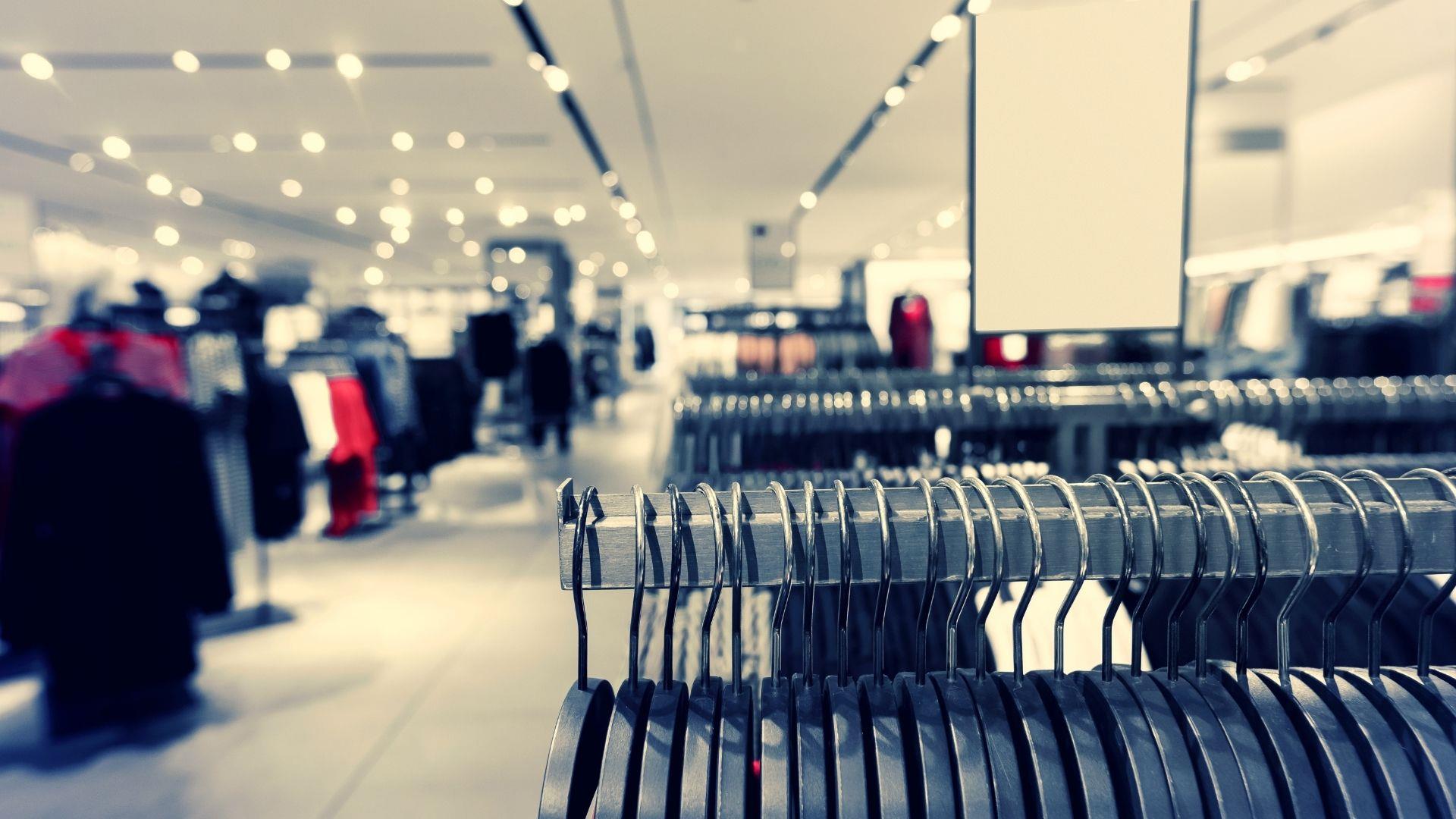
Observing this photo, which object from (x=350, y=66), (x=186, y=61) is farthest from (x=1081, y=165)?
(x=186, y=61)

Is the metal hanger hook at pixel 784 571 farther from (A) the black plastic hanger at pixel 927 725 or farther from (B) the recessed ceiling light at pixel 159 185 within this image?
(B) the recessed ceiling light at pixel 159 185

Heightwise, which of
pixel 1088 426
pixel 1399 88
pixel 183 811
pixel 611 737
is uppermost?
pixel 1399 88

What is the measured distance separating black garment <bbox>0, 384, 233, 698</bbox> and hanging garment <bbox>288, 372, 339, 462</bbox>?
1338mm

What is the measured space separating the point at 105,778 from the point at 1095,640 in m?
2.95

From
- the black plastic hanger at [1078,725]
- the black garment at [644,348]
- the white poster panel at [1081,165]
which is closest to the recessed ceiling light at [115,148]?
the white poster panel at [1081,165]

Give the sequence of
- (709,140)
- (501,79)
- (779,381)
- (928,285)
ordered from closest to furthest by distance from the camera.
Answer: (779,381) → (501,79) → (709,140) → (928,285)

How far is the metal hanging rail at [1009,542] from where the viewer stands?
0.73 metres

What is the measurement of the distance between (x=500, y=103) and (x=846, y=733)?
20.3 ft

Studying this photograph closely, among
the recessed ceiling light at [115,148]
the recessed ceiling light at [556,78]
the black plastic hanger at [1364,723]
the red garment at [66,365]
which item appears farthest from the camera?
the recessed ceiling light at [115,148]

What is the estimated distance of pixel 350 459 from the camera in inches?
189

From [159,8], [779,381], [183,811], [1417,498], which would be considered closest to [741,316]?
[779,381]

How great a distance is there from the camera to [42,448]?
97.7 inches

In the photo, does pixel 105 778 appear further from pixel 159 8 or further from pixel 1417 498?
pixel 159 8

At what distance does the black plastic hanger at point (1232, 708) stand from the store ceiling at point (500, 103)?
426 centimetres
